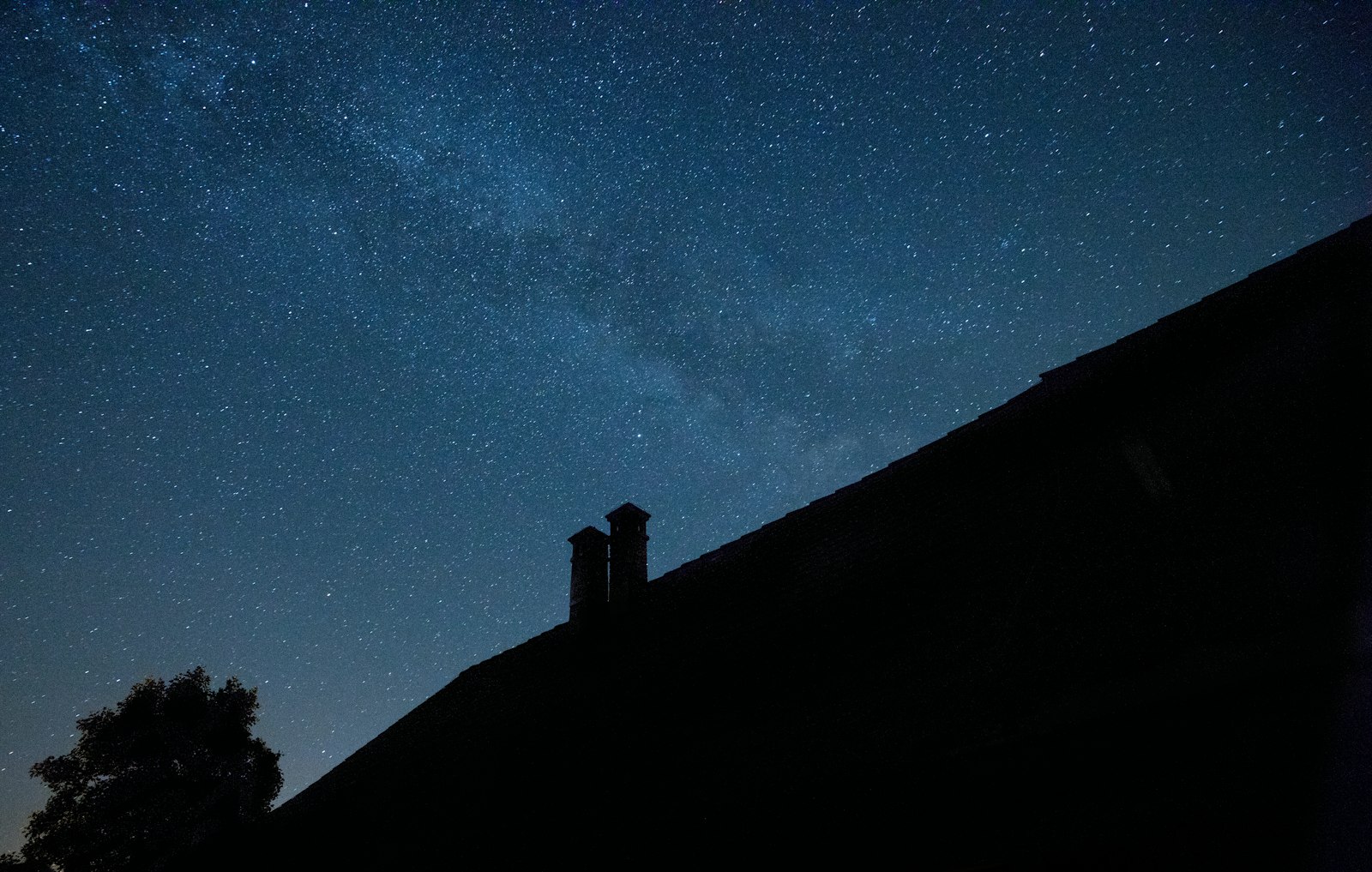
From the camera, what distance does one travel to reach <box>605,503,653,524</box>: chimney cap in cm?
1002

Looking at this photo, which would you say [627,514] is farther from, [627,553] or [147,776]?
[147,776]

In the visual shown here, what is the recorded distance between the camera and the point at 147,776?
63.6 feet

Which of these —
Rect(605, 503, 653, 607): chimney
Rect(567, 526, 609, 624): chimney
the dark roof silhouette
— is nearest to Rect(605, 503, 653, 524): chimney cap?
Rect(605, 503, 653, 607): chimney

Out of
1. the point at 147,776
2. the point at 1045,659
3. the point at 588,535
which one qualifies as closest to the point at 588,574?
the point at 588,535

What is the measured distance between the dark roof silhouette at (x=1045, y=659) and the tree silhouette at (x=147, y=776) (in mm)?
15721

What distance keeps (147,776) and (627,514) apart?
19633 mm

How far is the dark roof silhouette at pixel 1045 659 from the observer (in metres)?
3.33

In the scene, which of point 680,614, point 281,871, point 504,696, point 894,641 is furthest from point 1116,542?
point 281,871

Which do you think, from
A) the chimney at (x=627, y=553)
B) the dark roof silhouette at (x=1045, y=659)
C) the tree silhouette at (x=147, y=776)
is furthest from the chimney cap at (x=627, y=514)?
the tree silhouette at (x=147, y=776)

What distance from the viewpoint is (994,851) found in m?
3.74

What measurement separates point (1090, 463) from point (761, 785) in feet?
12.1

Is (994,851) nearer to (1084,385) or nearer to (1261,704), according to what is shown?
(1261,704)

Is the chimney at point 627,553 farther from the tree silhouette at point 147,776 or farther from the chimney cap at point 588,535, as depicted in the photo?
the tree silhouette at point 147,776

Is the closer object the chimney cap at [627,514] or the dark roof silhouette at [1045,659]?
the dark roof silhouette at [1045,659]
